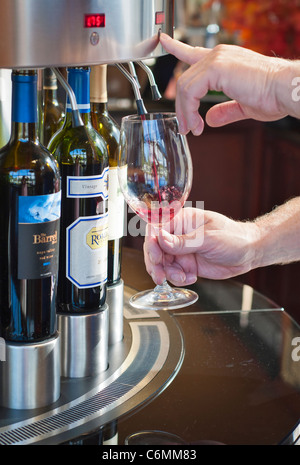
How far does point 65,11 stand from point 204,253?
55 cm

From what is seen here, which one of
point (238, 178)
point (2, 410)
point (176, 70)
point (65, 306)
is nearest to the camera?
point (2, 410)

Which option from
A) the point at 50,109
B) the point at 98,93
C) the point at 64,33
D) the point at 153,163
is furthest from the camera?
the point at 50,109

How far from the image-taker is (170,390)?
115cm

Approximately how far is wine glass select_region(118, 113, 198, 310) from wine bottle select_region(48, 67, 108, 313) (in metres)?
0.04

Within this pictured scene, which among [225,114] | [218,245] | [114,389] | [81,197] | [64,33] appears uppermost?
[64,33]

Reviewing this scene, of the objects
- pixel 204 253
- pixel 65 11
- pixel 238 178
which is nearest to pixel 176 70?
pixel 238 178

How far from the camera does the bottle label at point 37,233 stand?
1.03 m

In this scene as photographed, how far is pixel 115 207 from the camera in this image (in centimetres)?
131

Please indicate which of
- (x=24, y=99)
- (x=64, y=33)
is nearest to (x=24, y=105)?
(x=24, y=99)

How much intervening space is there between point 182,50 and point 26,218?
382 millimetres

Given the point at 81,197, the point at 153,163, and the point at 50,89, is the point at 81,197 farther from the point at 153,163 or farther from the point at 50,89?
the point at 50,89

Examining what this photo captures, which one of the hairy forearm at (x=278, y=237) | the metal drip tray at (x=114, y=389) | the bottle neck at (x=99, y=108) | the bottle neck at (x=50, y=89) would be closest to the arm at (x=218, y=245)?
the hairy forearm at (x=278, y=237)

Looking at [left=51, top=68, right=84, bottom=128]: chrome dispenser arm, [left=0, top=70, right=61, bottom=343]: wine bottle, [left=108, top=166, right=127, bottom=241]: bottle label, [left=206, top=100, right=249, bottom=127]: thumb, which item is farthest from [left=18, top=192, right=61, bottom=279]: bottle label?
[left=206, top=100, right=249, bottom=127]: thumb
